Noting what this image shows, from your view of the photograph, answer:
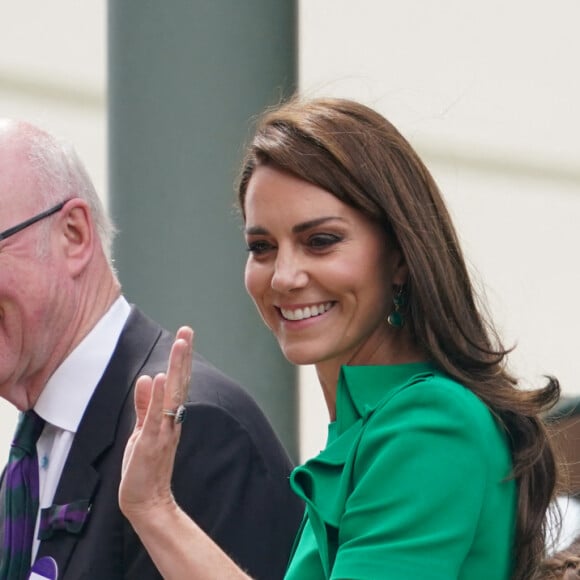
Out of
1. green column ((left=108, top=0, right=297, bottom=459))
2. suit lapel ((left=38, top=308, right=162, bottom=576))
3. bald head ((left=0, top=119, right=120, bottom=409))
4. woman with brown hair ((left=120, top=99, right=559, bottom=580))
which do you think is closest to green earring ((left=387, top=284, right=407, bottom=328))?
woman with brown hair ((left=120, top=99, right=559, bottom=580))

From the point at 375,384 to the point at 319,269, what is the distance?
186 millimetres

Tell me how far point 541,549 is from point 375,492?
0.30 metres

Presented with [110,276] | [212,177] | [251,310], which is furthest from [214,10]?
[110,276]

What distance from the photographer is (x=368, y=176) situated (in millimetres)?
2049

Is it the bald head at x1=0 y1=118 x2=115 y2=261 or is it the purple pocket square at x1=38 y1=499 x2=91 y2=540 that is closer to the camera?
the purple pocket square at x1=38 y1=499 x2=91 y2=540

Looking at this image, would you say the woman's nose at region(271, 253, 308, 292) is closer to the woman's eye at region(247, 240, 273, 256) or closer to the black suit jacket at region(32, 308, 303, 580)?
the woman's eye at region(247, 240, 273, 256)

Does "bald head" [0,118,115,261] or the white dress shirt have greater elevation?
"bald head" [0,118,115,261]

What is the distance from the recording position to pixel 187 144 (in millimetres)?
4633

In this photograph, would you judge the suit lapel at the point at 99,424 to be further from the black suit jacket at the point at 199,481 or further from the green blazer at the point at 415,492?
the green blazer at the point at 415,492

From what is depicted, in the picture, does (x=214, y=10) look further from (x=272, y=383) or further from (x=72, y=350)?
(x=72, y=350)

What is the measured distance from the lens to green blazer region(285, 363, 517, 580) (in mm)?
1819

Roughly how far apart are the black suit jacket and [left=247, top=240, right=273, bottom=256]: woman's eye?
47 cm

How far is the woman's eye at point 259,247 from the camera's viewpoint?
2.13m

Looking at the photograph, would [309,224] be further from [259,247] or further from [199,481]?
[199,481]
